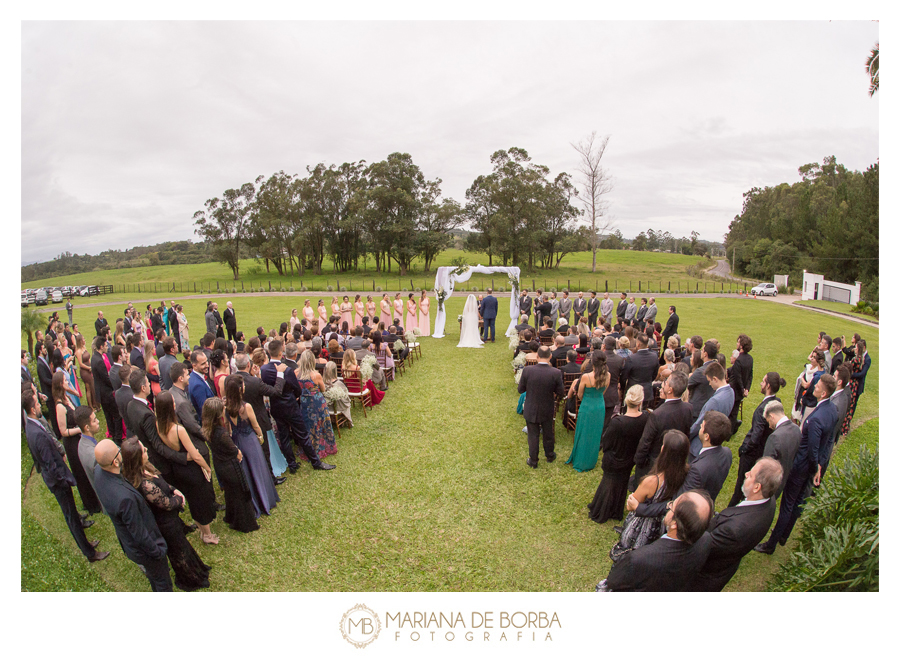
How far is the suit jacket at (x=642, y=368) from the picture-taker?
7.00 meters

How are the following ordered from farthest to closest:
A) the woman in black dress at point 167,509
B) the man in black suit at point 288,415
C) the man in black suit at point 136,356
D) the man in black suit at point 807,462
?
A: 1. the man in black suit at point 136,356
2. the man in black suit at point 288,415
3. the man in black suit at point 807,462
4. the woman in black dress at point 167,509

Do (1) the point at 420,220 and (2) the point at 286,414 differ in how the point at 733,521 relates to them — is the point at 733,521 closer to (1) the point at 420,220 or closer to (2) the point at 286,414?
(2) the point at 286,414

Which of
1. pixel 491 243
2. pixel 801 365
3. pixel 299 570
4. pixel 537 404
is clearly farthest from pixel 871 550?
pixel 491 243

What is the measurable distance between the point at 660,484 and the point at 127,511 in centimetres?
463

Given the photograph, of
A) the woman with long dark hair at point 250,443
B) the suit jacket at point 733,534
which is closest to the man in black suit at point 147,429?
the woman with long dark hair at point 250,443

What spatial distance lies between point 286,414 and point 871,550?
6357 mm

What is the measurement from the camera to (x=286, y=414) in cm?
637

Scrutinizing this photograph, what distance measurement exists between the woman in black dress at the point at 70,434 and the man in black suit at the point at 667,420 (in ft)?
20.1

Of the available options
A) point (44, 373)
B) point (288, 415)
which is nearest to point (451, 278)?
point (288, 415)

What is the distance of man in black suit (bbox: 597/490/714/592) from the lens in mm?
3162

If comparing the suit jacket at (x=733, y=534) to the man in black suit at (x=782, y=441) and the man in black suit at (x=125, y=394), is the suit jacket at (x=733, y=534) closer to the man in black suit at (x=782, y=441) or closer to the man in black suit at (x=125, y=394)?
the man in black suit at (x=782, y=441)

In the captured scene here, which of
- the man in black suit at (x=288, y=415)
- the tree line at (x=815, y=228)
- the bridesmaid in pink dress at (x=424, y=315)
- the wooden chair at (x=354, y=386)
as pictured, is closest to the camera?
the man in black suit at (x=288, y=415)

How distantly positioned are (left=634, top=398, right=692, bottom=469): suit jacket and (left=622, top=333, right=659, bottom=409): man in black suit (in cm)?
205

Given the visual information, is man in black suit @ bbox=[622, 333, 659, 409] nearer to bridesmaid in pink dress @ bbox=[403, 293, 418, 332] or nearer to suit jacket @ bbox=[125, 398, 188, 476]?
suit jacket @ bbox=[125, 398, 188, 476]
